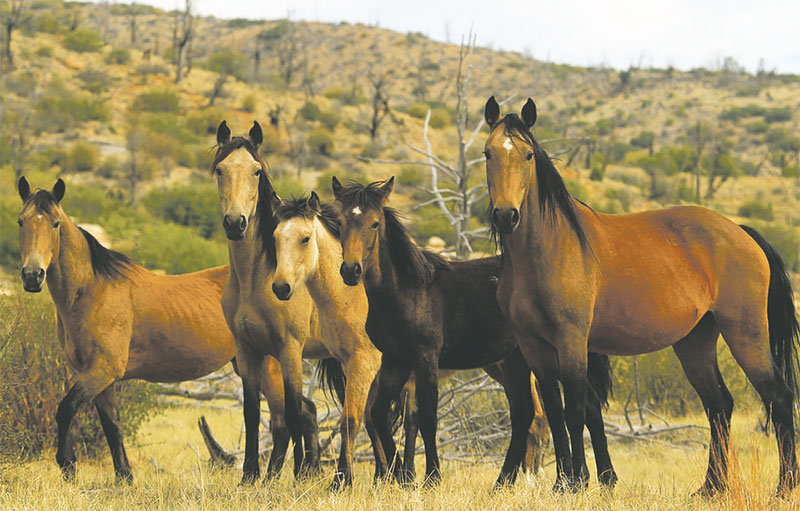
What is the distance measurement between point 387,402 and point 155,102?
168ft

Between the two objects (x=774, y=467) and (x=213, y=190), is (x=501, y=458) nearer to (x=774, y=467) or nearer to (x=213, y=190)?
(x=774, y=467)

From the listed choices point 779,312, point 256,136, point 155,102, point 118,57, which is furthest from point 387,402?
point 118,57

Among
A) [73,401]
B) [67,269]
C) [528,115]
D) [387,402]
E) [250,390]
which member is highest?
[528,115]

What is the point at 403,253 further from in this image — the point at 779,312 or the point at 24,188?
the point at 24,188

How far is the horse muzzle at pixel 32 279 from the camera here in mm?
6129

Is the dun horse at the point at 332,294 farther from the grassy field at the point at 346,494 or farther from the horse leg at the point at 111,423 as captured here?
the horse leg at the point at 111,423

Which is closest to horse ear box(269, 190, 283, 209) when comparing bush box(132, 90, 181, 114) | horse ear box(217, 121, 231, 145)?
horse ear box(217, 121, 231, 145)

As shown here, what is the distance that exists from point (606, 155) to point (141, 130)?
36.6 metres

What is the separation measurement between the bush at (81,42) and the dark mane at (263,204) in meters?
62.3

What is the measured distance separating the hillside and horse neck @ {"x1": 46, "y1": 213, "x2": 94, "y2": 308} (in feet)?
53.1

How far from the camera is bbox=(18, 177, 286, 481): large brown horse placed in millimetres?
6633

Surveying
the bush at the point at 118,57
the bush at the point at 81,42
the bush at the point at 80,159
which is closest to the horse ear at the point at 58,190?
the bush at the point at 80,159

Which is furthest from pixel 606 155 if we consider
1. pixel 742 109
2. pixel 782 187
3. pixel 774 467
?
pixel 774 467

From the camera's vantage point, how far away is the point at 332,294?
6.54 m
